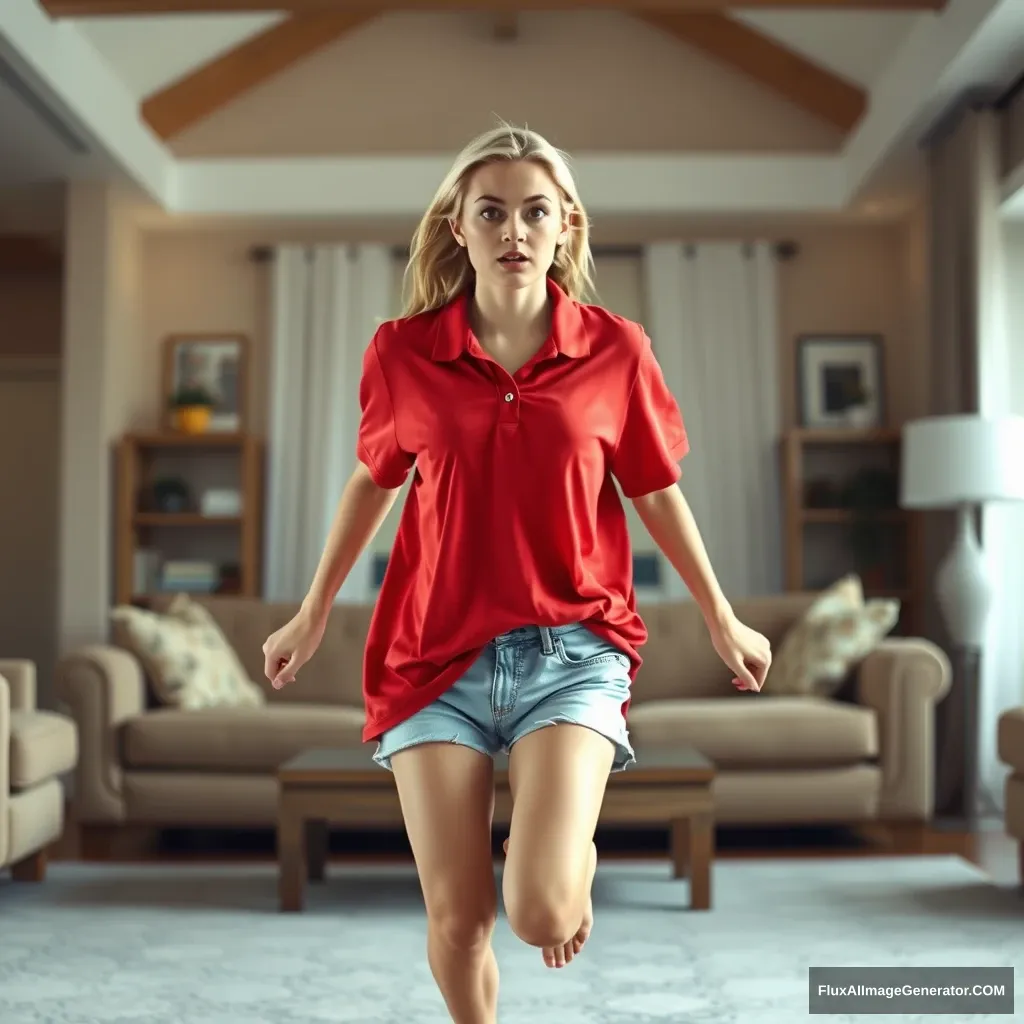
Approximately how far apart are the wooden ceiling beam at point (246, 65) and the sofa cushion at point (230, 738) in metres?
3.06

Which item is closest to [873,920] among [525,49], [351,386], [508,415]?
[508,415]

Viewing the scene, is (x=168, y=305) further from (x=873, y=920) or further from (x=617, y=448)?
(x=617, y=448)

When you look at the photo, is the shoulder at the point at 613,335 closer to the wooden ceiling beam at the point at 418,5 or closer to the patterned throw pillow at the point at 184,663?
the patterned throw pillow at the point at 184,663

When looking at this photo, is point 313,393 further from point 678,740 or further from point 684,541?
point 684,541

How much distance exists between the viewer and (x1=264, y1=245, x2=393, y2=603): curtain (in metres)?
6.40

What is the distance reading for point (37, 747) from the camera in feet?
12.1

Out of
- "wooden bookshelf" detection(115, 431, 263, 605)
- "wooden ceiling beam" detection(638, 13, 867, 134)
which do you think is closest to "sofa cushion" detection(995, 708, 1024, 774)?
"wooden ceiling beam" detection(638, 13, 867, 134)

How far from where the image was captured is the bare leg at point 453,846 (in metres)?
1.56

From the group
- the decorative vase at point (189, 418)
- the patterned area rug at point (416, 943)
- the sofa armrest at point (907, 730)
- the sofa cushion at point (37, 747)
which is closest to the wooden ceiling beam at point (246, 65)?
the decorative vase at point (189, 418)

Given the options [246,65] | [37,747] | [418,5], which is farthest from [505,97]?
[37,747]

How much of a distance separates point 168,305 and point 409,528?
17.7ft

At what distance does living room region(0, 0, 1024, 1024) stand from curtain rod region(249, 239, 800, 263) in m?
0.05

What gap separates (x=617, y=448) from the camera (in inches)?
67.3

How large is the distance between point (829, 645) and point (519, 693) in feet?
11.2
